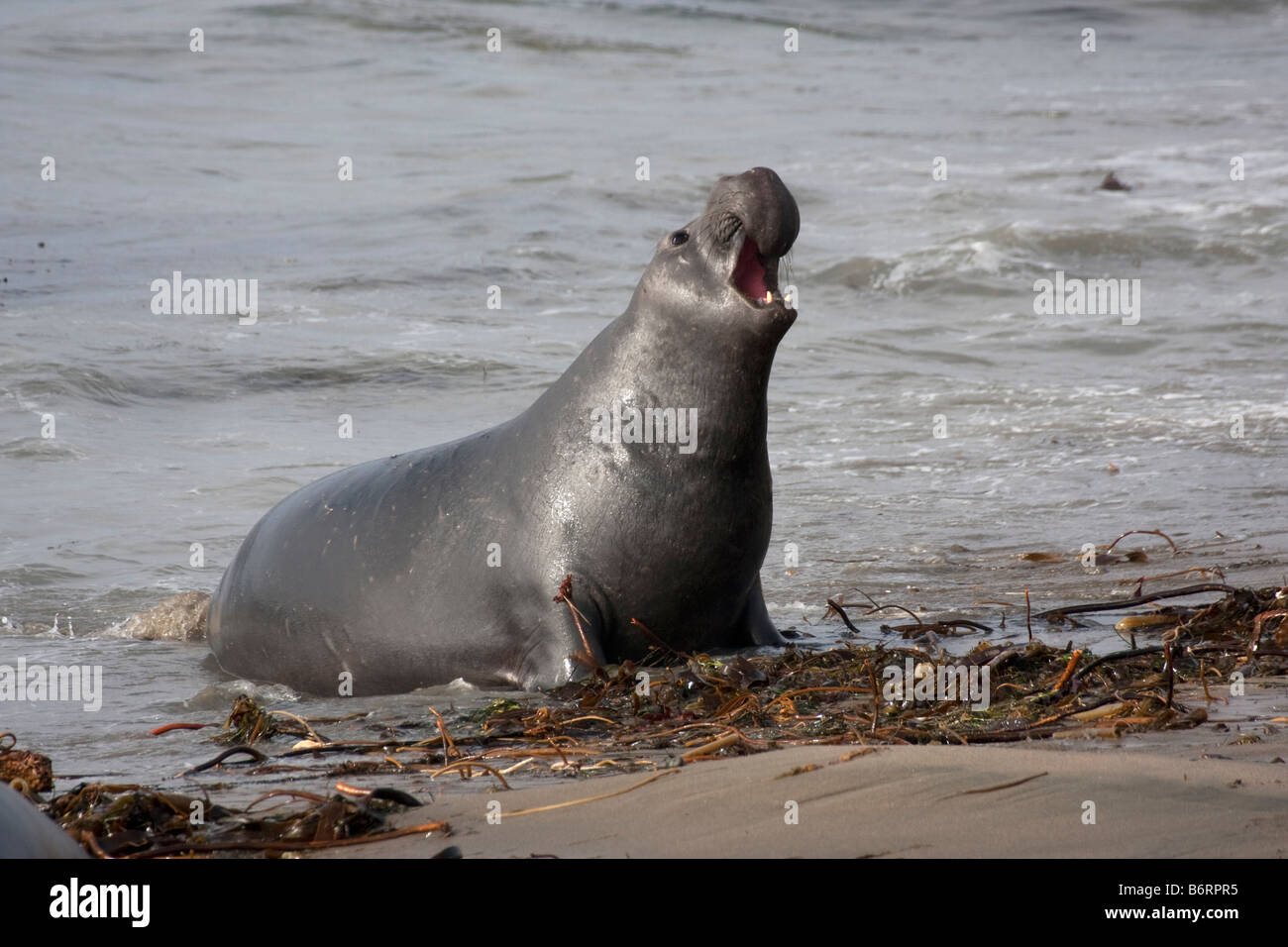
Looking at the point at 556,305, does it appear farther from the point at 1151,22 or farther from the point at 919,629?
the point at 1151,22

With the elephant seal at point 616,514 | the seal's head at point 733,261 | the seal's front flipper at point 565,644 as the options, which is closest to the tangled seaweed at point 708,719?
the seal's front flipper at point 565,644

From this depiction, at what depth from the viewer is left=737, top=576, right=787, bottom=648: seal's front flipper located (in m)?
5.58

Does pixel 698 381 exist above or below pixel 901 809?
above

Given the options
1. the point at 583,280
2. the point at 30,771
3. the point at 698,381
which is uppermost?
the point at 583,280

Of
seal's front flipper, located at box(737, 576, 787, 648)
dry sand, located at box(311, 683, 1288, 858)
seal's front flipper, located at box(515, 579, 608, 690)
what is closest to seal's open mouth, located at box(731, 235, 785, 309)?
seal's front flipper, located at box(737, 576, 787, 648)

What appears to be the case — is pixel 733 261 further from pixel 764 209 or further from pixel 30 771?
pixel 30 771

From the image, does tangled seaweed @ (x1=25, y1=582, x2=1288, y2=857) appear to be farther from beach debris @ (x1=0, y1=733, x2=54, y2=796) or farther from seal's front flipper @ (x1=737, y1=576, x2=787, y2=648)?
beach debris @ (x1=0, y1=733, x2=54, y2=796)

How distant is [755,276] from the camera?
214 inches

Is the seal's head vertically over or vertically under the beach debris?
over

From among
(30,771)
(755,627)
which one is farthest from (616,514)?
(30,771)

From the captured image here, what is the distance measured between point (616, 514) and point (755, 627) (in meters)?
0.68

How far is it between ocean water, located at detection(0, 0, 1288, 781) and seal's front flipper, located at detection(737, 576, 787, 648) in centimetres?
34

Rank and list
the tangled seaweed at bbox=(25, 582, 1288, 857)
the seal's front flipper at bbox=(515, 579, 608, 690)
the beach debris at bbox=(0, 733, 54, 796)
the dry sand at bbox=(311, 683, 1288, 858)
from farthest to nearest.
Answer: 1. the seal's front flipper at bbox=(515, 579, 608, 690)
2. the beach debris at bbox=(0, 733, 54, 796)
3. the tangled seaweed at bbox=(25, 582, 1288, 857)
4. the dry sand at bbox=(311, 683, 1288, 858)

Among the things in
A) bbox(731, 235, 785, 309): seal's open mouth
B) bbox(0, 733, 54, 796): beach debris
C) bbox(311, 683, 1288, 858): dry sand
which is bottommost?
bbox(0, 733, 54, 796): beach debris
